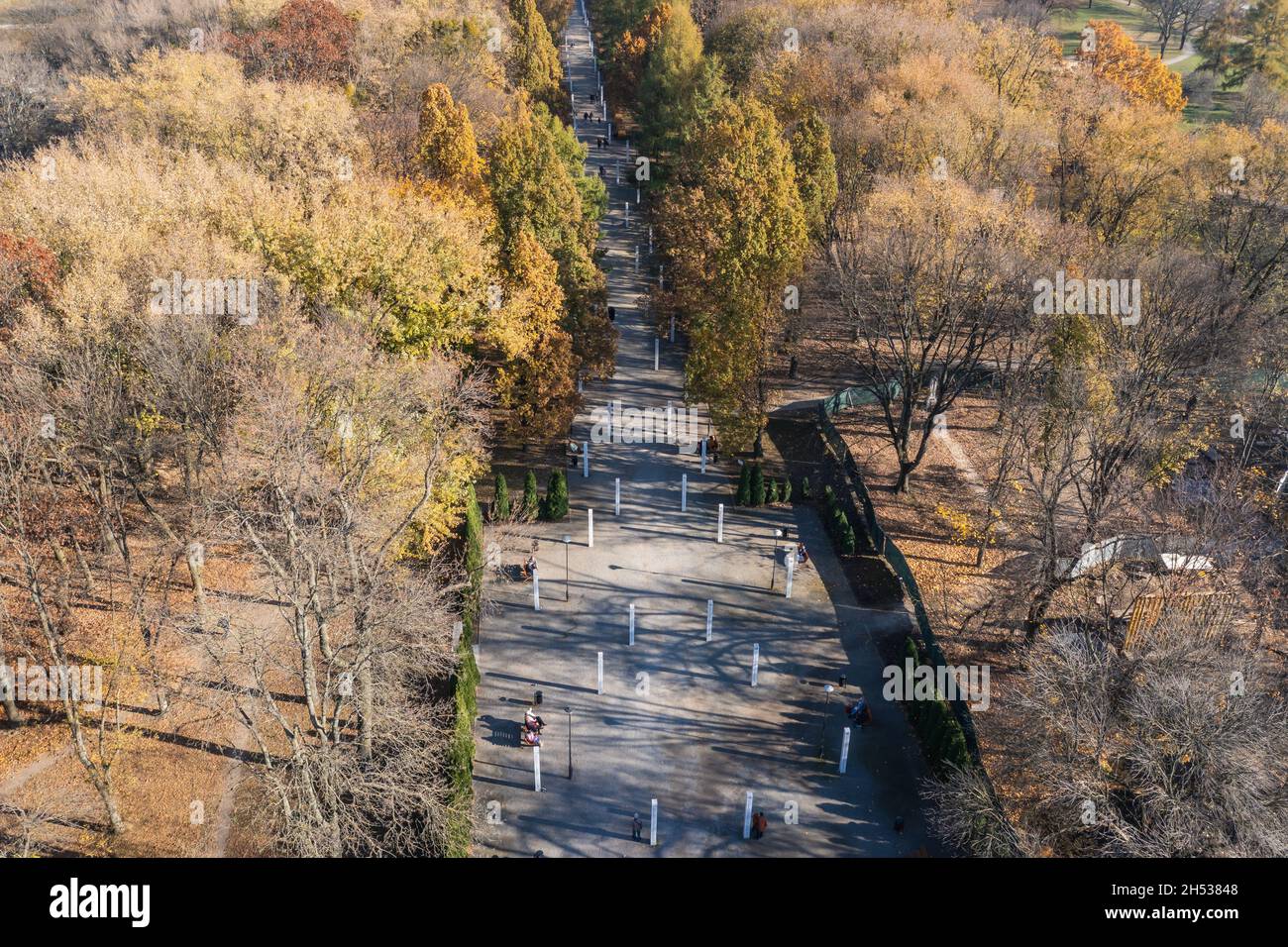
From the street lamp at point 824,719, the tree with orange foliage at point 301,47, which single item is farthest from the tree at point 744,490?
the tree with orange foliage at point 301,47

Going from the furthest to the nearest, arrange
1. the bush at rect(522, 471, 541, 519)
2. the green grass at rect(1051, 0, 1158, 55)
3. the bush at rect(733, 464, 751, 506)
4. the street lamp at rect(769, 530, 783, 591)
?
the green grass at rect(1051, 0, 1158, 55)
the bush at rect(733, 464, 751, 506)
the bush at rect(522, 471, 541, 519)
the street lamp at rect(769, 530, 783, 591)

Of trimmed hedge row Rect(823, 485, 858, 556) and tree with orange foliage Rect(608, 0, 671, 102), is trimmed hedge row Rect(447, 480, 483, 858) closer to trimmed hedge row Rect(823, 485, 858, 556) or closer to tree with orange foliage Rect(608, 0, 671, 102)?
trimmed hedge row Rect(823, 485, 858, 556)

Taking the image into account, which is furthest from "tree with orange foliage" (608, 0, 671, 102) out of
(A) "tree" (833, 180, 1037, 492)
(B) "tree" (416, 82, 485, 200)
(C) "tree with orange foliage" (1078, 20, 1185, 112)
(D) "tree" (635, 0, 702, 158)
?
(A) "tree" (833, 180, 1037, 492)

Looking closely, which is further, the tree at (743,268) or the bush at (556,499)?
the tree at (743,268)

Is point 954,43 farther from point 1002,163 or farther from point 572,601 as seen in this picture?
point 572,601

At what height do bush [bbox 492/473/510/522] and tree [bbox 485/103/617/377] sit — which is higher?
tree [bbox 485/103/617/377]

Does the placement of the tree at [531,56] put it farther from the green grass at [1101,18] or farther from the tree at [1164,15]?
the tree at [1164,15]

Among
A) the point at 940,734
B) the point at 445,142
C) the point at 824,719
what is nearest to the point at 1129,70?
the point at 445,142
